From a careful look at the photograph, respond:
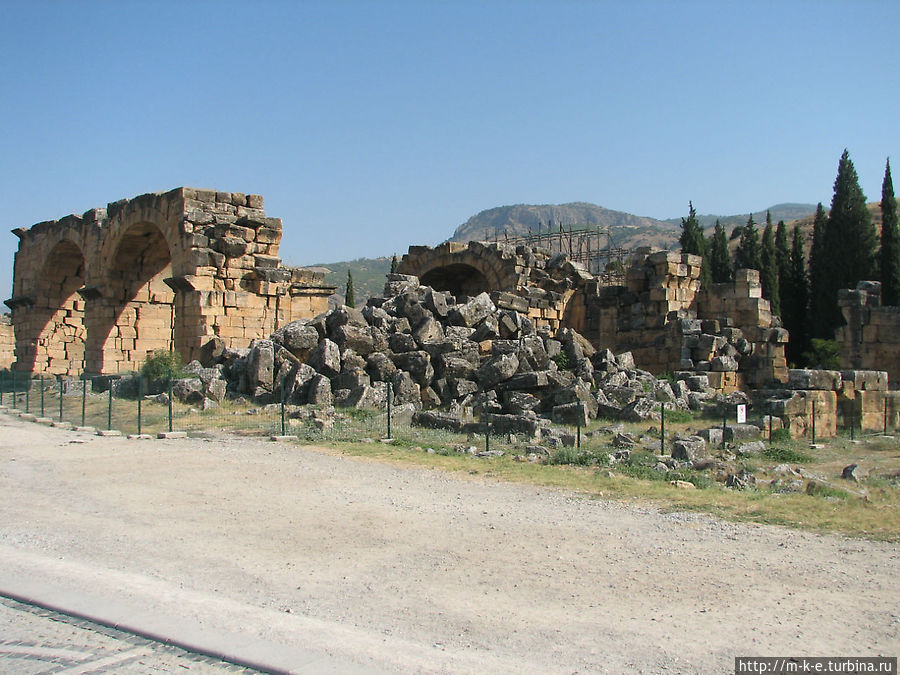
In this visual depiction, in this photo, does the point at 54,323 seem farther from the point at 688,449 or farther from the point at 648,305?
the point at 688,449

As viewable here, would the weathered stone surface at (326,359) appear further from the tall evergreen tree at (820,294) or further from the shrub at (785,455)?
the tall evergreen tree at (820,294)

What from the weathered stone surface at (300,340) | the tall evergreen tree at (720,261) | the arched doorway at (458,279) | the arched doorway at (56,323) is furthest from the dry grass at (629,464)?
the tall evergreen tree at (720,261)

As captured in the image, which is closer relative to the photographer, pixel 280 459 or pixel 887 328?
pixel 280 459

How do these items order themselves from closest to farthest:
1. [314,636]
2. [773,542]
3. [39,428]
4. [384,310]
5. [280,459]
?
[314,636]
[773,542]
[280,459]
[39,428]
[384,310]

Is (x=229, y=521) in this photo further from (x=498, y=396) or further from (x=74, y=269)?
(x=74, y=269)

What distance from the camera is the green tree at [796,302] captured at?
34.5m

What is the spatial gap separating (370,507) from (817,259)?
106 ft

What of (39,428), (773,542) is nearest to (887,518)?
(773,542)

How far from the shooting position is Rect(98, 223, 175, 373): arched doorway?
828 inches

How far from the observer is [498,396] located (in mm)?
14305

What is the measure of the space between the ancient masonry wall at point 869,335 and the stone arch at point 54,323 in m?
24.2

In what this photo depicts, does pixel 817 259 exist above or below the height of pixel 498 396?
above

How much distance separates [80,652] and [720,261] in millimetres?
43077

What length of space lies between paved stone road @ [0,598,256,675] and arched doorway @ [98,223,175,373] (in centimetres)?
1752
